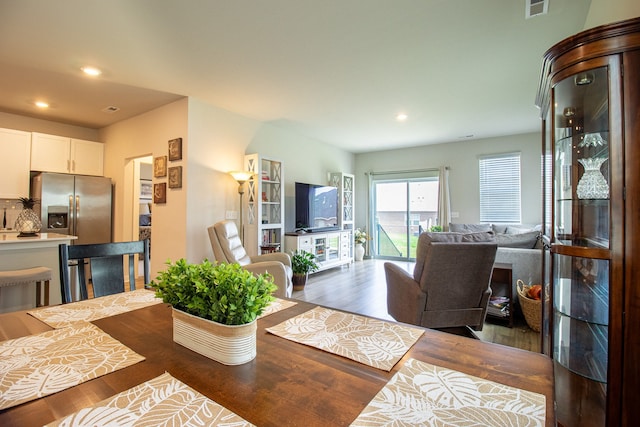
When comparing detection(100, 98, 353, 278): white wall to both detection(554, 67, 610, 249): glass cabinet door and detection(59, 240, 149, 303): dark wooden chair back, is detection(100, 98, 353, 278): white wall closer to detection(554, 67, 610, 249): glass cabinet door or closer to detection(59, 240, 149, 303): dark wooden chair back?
detection(59, 240, 149, 303): dark wooden chair back

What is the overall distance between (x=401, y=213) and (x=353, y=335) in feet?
20.7

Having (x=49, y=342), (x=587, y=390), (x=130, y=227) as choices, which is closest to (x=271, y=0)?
(x=49, y=342)

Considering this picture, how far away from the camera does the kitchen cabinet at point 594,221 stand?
1.17 m

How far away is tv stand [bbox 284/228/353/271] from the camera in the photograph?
16.3 feet

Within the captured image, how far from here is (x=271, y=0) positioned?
2.03 meters

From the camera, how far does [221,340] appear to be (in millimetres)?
790

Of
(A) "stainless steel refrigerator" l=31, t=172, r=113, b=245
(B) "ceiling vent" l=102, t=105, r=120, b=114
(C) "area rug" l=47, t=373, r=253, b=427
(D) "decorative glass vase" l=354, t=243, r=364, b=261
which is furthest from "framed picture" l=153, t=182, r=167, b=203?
(D) "decorative glass vase" l=354, t=243, r=364, b=261

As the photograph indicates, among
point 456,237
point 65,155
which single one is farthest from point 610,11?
point 65,155

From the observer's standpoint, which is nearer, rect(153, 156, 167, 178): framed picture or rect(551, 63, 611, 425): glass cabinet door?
rect(551, 63, 611, 425): glass cabinet door

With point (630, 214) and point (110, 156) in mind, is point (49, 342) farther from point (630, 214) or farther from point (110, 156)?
point (110, 156)

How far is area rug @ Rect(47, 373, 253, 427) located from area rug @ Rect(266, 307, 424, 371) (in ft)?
1.15

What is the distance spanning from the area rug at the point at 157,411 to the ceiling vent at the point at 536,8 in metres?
2.77

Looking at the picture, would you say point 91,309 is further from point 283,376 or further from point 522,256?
point 522,256

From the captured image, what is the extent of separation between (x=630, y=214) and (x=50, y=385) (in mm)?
1900
